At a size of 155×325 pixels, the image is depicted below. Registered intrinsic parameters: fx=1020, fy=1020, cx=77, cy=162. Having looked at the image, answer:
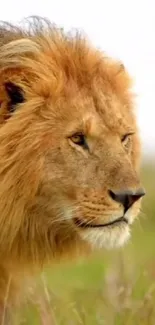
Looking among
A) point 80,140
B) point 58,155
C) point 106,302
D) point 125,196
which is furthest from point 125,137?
point 106,302

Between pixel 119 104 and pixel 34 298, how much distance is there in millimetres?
1090

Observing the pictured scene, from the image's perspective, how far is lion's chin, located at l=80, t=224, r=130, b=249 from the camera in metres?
4.83

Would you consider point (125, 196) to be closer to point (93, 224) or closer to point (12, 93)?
point (93, 224)

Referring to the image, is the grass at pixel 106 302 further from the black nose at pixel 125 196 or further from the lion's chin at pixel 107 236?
the black nose at pixel 125 196

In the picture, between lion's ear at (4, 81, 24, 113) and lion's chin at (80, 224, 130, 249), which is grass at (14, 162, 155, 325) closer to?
lion's chin at (80, 224, 130, 249)

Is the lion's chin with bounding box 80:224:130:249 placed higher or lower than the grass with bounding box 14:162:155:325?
higher

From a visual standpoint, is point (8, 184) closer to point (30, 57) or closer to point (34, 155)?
point (34, 155)

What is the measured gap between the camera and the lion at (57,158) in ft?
15.9

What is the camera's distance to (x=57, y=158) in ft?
16.3

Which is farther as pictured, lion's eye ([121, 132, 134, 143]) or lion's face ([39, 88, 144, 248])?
lion's eye ([121, 132, 134, 143])

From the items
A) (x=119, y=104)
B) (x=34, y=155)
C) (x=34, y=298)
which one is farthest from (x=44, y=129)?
(x=34, y=298)

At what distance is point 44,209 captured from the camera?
5016 mm

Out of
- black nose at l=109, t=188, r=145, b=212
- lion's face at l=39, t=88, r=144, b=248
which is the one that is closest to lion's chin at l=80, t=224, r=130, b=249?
lion's face at l=39, t=88, r=144, b=248

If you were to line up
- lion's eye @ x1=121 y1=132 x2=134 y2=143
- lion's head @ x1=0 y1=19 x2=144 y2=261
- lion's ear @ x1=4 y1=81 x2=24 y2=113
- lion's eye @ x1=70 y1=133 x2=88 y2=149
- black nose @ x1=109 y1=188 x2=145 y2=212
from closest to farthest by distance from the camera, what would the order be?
black nose @ x1=109 y1=188 x2=145 y2=212, lion's head @ x1=0 y1=19 x2=144 y2=261, lion's eye @ x1=70 y1=133 x2=88 y2=149, lion's ear @ x1=4 y1=81 x2=24 y2=113, lion's eye @ x1=121 y1=132 x2=134 y2=143
